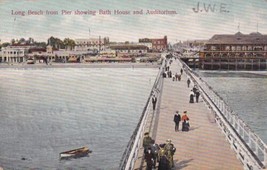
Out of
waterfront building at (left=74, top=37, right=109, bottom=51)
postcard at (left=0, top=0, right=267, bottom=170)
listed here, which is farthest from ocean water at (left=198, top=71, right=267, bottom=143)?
waterfront building at (left=74, top=37, right=109, bottom=51)

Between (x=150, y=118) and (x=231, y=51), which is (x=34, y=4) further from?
(x=231, y=51)

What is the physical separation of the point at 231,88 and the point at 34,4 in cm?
649

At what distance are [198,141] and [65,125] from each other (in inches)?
131

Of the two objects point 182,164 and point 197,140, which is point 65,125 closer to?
point 197,140

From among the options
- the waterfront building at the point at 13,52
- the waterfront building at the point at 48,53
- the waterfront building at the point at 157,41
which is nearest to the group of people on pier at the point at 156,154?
the waterfront building at the point at 157,41

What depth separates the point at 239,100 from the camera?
24.3 ft

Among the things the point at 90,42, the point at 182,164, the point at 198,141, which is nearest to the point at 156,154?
the point at 182,164

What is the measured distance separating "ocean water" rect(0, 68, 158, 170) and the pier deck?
92 cm

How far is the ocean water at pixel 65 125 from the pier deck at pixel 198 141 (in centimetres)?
92

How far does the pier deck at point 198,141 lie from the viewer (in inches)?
99.7

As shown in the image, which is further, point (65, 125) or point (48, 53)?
point (65, 125)

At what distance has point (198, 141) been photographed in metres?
3.15

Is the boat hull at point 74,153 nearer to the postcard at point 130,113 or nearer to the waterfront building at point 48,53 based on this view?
the postcard at point 130,113

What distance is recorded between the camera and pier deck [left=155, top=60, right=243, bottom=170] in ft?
8.31
